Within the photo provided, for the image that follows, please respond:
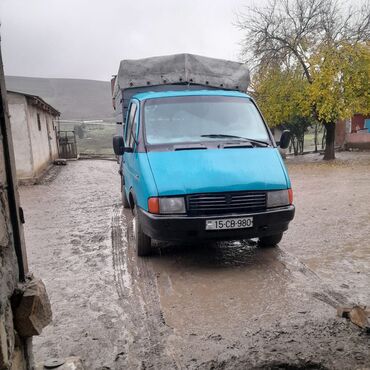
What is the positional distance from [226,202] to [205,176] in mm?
376

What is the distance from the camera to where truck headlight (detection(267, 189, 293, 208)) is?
174 inches

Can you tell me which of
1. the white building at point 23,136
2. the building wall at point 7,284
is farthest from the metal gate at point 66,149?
the building wall at point 7,284

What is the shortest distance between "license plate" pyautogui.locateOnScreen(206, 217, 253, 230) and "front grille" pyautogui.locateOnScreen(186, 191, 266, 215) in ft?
0.32

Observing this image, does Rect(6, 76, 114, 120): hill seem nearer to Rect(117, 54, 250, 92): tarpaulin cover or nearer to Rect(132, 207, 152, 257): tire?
Rect(117, 54, 250, 92): tarpaulin cover

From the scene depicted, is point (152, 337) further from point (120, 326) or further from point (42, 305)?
point (42, 305)

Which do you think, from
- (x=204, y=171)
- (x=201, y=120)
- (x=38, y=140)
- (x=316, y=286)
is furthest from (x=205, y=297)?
(x=38, y=140)

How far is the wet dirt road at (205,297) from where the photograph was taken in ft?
9.39

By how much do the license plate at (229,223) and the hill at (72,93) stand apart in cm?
6977

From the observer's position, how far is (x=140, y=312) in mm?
3539

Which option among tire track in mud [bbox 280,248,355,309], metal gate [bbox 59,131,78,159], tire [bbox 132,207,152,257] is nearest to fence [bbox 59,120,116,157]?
metal gate [bbox 59,131,78,159]

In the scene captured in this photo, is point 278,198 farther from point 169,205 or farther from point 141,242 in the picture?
point 141,242

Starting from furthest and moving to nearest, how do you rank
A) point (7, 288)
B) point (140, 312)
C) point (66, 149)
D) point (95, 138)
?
point (95, 138) < point (66, 149) < point (140, 312) < point (7, 288)

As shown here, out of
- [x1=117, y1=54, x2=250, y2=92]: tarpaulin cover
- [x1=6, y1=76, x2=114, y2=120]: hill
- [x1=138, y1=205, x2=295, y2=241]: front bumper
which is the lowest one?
[x1=138, y1=205, x2=295, y2=241]: front bumper

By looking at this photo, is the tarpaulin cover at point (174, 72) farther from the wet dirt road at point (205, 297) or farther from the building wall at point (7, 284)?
the building wall at point (7, 284)
